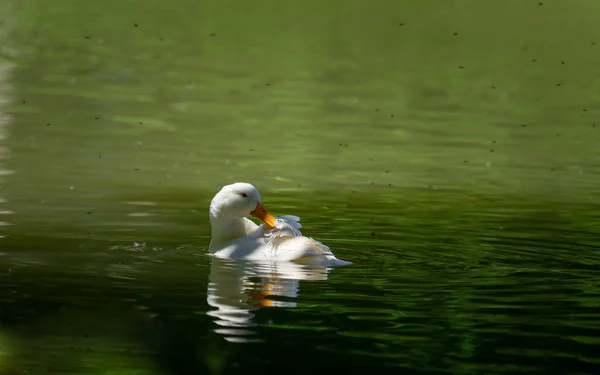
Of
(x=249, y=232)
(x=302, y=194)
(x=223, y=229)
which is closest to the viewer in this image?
(x=223, y=229)

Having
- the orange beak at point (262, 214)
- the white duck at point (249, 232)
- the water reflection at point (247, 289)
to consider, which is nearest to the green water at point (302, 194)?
the water reflection at point (247, 289)

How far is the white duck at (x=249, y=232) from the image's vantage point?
41.3 ft

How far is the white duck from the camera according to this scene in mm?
12594

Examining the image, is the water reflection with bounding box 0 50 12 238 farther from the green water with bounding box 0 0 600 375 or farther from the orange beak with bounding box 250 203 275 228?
the orange beak with bounding box 250 203 275 228

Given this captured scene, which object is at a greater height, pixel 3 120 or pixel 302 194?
pixel 3 120

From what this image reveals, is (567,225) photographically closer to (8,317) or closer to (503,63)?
(8,317)

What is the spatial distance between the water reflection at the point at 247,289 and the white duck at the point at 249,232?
119 mm

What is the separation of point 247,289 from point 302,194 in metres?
6.49

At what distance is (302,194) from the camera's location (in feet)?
58.9

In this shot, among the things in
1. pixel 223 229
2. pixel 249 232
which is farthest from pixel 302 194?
pixel 223 229

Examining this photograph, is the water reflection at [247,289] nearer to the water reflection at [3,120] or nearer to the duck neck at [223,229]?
the duck neck at [223,229]

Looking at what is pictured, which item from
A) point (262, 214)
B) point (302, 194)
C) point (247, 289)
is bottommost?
point (247, 289)

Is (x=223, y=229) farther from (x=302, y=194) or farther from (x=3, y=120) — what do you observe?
(x=3, y=120)

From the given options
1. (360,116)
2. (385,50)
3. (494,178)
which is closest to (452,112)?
(360,116)
